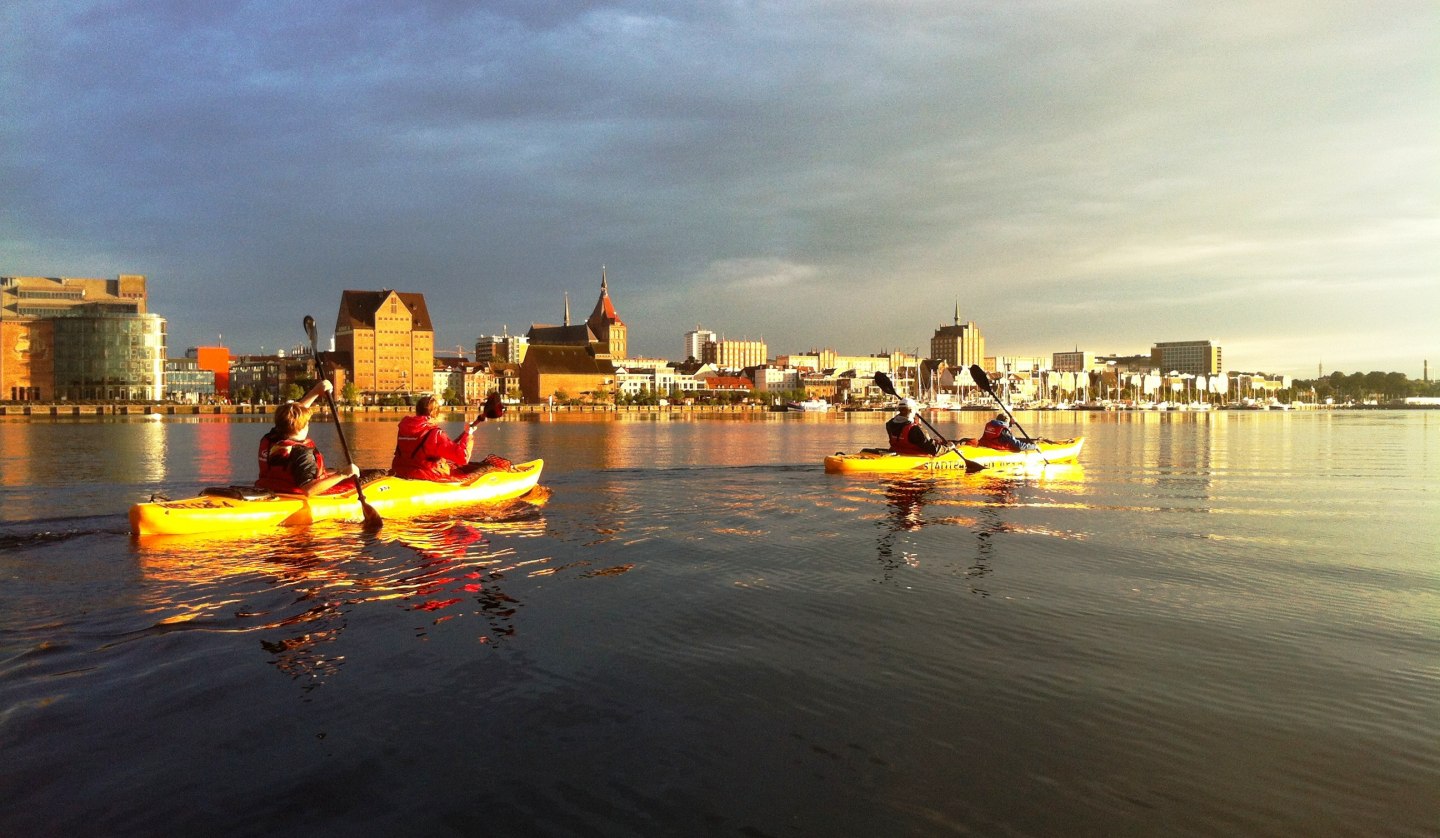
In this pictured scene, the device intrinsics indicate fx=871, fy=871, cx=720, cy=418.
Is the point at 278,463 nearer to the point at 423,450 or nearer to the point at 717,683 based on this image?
the point at 423,450

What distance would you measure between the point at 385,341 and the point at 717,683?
6644 inches

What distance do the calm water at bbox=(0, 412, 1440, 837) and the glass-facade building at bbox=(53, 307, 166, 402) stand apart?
13540 centimetres

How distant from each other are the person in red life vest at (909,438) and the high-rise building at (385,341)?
478 feet

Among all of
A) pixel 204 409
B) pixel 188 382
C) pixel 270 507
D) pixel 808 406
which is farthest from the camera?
pixel 808 406

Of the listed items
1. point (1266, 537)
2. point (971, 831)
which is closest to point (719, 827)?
point (971, 831)

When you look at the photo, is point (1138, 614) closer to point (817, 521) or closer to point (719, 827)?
point (719, 827)

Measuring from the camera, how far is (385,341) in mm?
163000

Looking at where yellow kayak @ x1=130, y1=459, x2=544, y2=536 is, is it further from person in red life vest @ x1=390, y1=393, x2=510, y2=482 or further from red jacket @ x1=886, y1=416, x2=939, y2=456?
red jacket @ x1=886, y1=416, x2=939, y2=456

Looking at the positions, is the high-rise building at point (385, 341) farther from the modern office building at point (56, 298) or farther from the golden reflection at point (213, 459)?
the golden reflection at point (213, 459)

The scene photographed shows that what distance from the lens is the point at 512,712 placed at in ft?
21.2

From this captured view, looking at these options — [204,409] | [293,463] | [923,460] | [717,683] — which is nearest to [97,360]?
[204,409]

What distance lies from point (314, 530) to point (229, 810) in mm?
10263

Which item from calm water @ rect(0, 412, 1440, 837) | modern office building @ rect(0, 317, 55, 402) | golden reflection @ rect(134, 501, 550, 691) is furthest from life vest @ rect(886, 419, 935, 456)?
modern office building @ rect(0, 317, 55, 402)

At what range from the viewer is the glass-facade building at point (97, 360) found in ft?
414
